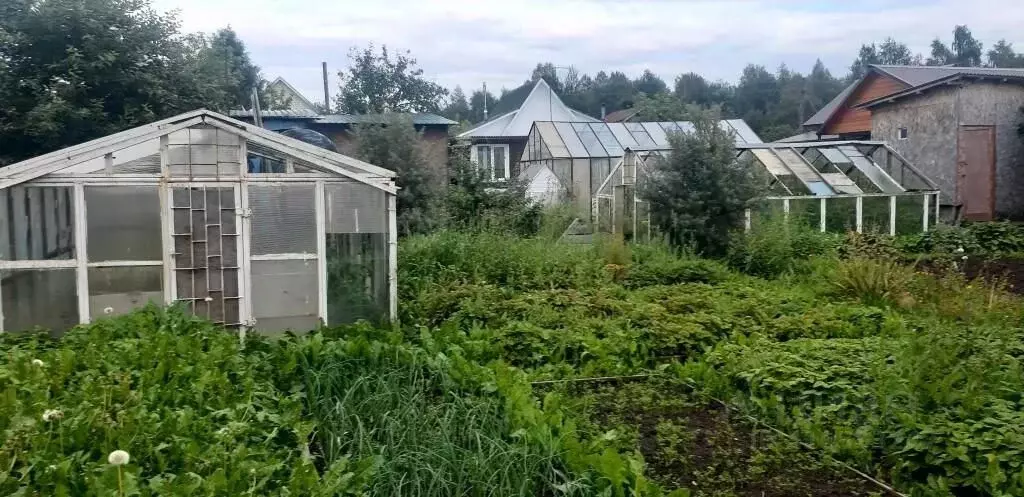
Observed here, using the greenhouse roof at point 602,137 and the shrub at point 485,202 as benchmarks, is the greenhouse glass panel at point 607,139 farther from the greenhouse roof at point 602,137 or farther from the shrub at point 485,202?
the shrub at point 485,202

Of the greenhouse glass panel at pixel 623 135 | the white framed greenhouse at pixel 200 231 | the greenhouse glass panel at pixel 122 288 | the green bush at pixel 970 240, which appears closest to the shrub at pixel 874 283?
the green bush at pixel 970 240

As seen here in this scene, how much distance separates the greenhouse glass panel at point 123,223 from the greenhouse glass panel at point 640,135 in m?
18.2

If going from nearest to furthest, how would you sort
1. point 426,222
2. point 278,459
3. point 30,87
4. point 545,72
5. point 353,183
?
point 278,459 → point 353,183 → point 30,87 → point 426,222 → point 545,72

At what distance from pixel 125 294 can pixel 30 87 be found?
762cm

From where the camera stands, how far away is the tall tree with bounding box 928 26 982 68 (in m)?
69.0

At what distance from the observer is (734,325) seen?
8461 mm

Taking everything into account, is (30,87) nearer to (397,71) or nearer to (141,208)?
(141,208)

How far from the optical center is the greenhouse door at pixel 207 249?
8.47 meters

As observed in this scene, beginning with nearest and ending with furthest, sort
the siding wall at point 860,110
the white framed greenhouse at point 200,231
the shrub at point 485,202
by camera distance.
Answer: the white framed greenhouse at point 200,231 < the shrub at point 485,202 < the siding wall at point 860,110

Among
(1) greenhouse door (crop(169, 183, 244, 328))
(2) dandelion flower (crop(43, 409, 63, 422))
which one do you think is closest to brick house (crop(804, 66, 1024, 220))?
(1) greenhouse door (crop(169, 183, 244, 328))

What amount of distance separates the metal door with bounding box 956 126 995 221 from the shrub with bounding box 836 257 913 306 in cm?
1032

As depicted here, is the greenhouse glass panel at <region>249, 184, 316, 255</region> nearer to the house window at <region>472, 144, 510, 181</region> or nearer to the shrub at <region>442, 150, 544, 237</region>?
the shrub at <region>442, 150, 544, 237</region>

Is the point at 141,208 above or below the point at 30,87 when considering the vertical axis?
below

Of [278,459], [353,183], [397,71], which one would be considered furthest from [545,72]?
[278,459]
